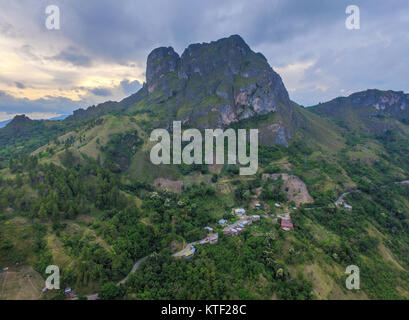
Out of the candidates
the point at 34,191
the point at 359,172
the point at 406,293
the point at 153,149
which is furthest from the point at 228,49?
the point at 406,293

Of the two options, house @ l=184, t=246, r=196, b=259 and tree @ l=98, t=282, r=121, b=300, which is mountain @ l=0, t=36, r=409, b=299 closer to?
tree @ l=98, t=282, r=121, b=300

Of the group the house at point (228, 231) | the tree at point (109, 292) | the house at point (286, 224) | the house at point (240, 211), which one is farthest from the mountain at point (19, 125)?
the house at point (286, 224)

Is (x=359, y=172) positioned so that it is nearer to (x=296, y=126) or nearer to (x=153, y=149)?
(x=296, y=126)

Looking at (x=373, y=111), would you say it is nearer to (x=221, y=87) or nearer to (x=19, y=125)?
(x=221, y=87)

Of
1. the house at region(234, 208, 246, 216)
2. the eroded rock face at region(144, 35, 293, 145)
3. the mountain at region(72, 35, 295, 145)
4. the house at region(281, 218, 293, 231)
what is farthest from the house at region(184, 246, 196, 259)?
the eroded rock face at region(144, 35, 293, 145)

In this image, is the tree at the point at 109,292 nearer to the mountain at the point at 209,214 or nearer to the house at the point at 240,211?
the mountain at the point at 209,214
